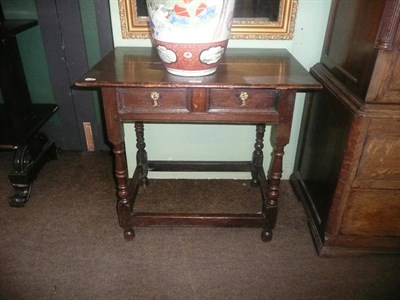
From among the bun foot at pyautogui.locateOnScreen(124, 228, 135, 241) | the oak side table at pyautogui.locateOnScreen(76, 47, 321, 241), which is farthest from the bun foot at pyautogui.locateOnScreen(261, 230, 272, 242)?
the bun foot at pyautogui.locateOnScreen(124, 228, 135, 241)

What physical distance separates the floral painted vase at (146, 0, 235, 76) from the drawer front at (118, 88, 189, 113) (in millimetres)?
92

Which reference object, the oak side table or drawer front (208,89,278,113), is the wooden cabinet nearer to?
the oak side table

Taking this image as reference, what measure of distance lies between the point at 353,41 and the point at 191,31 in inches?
24.9

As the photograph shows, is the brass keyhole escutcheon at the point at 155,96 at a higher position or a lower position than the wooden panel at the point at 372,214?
higher

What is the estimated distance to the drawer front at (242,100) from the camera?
124 centimetres

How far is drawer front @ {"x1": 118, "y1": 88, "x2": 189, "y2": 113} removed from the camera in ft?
4.09

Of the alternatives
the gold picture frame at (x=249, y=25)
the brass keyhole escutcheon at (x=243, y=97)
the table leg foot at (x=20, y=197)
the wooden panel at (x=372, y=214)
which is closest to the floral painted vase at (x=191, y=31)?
the brass keyhole escutcheon at (x=243, y=97)

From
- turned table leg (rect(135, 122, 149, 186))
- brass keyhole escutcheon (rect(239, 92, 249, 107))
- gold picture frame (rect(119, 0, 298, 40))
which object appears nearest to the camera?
brass keyhole escutcheon (rect(239, 92, 249, 107))

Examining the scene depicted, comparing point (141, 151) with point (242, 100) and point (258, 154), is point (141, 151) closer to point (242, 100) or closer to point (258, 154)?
point (258, 154)

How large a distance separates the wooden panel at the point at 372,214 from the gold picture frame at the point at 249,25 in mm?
820

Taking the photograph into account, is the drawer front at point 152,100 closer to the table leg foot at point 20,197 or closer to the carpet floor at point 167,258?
the carpet floor at point 167,258

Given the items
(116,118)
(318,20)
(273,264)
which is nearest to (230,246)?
(273,264)

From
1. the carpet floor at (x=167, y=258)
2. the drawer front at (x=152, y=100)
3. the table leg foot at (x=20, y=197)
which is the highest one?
the drawer front at (x=152, y=100)

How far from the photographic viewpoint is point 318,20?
1580mm
